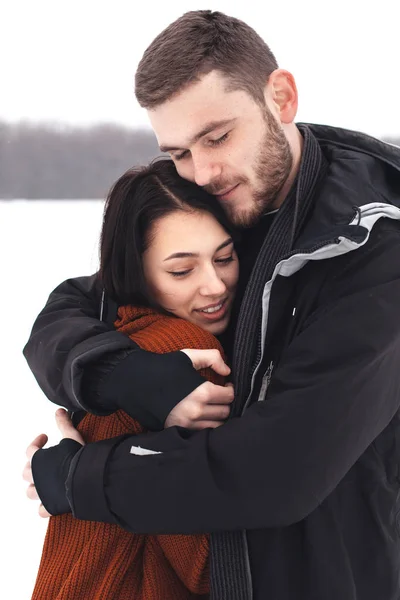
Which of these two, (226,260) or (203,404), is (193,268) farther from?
(203,404)

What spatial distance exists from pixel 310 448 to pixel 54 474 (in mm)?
471

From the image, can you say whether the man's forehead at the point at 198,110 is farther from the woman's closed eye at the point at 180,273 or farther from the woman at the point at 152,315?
the woman's closed eye at the point at 180,273

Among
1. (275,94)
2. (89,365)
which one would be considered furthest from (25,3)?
(89,365)

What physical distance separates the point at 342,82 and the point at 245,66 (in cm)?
286

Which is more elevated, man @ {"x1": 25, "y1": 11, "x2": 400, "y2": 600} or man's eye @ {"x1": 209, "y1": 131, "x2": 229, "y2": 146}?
man's eye @ {"x1": 209, "y1": 131, "x2": 229, "y2": 146}

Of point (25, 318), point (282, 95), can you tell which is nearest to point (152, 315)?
point (282, 95)

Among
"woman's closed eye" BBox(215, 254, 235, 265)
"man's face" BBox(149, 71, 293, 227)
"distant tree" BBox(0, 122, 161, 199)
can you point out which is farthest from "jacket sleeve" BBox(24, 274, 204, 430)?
"distant tree" BBox(0, 122, 161, 199)

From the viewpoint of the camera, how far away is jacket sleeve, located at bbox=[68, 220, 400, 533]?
3.35 ft

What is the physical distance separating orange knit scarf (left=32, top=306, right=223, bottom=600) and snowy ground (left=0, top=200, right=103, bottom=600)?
554 millimetres

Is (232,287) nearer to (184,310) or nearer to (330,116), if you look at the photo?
(184,310)

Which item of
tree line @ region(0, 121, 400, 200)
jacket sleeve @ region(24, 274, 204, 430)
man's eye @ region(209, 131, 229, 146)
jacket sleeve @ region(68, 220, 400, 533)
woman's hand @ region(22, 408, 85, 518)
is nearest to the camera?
jacket sleeve @ region(68, 220, 400, 533)

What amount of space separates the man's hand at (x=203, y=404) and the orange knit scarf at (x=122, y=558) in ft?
0.15

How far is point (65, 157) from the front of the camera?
3719 mm

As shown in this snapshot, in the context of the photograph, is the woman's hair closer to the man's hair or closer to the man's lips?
the man's lips
